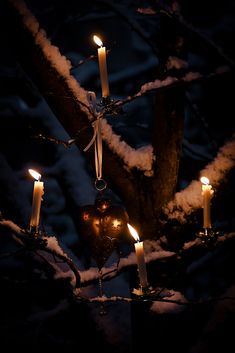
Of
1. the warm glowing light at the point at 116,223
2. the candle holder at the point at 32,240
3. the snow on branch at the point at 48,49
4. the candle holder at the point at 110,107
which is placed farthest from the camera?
the snow on branch at the point at 48,49

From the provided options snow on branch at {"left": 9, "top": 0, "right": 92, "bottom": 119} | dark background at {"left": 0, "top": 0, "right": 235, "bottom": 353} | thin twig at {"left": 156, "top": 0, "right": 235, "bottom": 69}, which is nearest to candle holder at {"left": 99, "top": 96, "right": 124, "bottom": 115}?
dark background at {"left": 0, "top": 0, "right": 235, "bottom": 353}

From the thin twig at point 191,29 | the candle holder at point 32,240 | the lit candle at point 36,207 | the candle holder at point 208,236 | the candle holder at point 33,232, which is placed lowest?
the candle holder at point 32,240

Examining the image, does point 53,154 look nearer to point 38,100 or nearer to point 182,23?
point 38,100

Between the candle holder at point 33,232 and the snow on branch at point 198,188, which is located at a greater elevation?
the snow on branch at point 198,188

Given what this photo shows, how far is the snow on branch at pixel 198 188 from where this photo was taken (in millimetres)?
2525

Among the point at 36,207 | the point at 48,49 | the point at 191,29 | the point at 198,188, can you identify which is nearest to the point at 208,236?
the point at 198,188

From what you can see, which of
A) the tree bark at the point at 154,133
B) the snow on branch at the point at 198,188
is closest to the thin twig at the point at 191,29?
the tree bark at the point at 154,133

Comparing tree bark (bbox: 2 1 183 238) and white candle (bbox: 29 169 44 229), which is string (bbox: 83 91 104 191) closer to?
tree bark (bbox: 2 1 183 238)

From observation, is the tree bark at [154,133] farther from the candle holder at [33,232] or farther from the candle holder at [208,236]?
the candle holder at [33,232]

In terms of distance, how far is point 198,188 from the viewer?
257 centimetres

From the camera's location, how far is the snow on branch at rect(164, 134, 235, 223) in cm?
253

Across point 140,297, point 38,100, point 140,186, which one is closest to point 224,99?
point 38,100

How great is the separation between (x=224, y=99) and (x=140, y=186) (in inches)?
149

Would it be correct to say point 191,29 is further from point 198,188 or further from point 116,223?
point 116,223
